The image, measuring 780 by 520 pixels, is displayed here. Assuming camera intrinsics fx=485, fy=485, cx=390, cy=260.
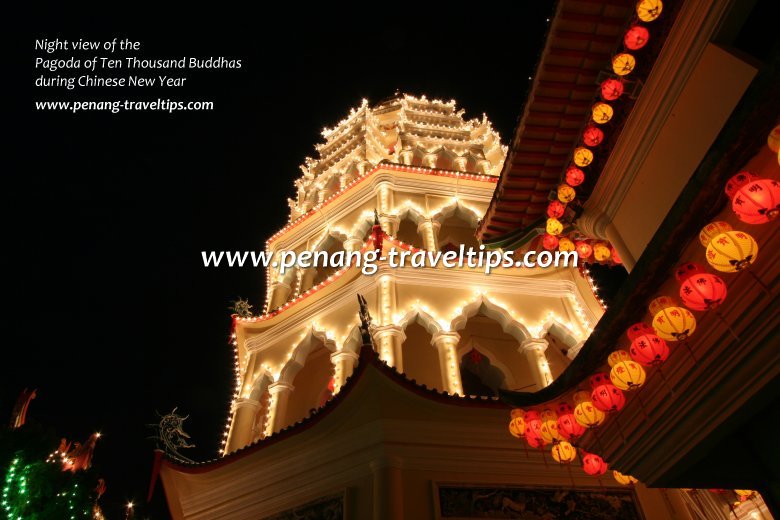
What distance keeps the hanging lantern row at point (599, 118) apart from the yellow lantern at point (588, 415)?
3.34 metres

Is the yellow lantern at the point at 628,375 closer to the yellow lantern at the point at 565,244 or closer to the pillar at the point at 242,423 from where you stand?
the yellow lantern at the point at 565,244

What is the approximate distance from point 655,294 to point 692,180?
4.14 feet

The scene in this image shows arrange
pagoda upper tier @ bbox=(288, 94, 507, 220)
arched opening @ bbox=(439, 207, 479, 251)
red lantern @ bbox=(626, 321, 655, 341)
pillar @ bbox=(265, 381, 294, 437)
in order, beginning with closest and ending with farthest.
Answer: red lantern @ bbox=(626, 321, 655, 341), pillar @ bbox=(265, 381, 294, 437), arched opening @ bbox=(439, 207, 479, 251), pagoda upper tier @ bbox=(288, 94, 507, 220)

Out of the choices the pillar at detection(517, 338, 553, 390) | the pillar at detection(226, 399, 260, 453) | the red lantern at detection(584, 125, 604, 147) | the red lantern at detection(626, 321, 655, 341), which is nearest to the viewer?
the red lantern at detection(626, 321, 655, 341)

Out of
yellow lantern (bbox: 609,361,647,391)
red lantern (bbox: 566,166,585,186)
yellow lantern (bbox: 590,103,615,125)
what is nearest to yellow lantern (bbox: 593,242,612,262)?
red lantern (bbox: 566,166,585,186)

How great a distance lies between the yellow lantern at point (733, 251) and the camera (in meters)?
3.75

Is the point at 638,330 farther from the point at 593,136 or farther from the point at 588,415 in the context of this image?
the point at 593,136

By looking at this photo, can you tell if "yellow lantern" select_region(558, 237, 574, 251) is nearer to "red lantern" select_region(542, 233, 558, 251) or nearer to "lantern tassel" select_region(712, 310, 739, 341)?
"red lantern" select_region(542, 233, 558, 251)

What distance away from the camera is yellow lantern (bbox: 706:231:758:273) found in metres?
3.75

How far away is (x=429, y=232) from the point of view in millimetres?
13148

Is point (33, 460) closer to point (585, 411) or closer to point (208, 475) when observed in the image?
point (208, 475)

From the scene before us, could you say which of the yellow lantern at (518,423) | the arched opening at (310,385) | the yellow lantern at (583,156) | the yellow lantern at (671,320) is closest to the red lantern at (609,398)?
the yellow lantern at (671,320)

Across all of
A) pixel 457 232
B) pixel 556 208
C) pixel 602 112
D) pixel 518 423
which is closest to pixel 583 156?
pixel 602 112

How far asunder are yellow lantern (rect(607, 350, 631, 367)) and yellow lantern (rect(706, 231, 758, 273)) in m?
1.57
